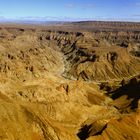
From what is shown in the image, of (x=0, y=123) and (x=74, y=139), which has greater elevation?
(x=0, y=123)

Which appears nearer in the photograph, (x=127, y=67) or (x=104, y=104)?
(x=104, y=104)

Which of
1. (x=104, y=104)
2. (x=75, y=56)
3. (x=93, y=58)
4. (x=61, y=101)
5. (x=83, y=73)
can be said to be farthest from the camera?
(x=75, y=56)

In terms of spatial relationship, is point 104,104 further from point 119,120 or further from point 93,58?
point 93,58

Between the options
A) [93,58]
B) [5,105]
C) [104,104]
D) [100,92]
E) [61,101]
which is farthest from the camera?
[93,58]

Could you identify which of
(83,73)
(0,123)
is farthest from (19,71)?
(0,123)

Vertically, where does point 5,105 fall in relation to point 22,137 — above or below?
above

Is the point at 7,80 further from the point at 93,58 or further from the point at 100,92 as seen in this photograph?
the point at 93,58

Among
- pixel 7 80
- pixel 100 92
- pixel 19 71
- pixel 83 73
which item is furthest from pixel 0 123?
pixel 83 73

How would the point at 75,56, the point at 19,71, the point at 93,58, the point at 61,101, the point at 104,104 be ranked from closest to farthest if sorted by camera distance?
the point at 61,101 → the point at 104,104 → the point at 19,71 → the point at 93,58 → the point at 75,56

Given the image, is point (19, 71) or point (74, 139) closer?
point (74, 139)
